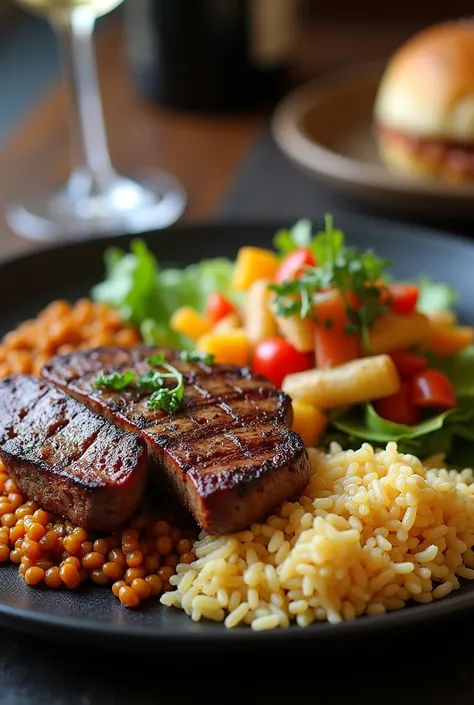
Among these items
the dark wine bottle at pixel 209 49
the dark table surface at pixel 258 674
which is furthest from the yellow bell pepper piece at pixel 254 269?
the dark wine bottle at pixel 209 49

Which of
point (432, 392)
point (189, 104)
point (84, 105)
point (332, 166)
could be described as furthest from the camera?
point (189, 104)

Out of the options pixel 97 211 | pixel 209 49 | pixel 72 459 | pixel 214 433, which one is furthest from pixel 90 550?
pixel 209 49

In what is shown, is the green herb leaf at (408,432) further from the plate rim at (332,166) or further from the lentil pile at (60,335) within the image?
the plate rim at (332,166)

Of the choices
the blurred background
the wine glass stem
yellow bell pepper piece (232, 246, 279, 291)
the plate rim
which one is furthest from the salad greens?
the wine glass stem

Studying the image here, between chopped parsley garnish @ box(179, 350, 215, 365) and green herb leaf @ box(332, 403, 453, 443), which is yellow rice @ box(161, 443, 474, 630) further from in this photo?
chopped parsley garnish @ box(179, 350, 215, 365)

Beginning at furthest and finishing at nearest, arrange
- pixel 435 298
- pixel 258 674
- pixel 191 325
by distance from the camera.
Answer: pixel 435 298
pixel 191 325
pixel 258 674

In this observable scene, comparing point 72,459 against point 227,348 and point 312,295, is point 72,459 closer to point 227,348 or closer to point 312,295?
point 227,348
